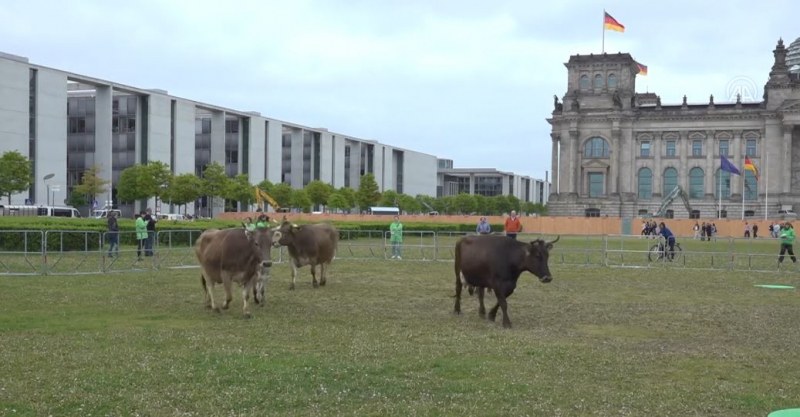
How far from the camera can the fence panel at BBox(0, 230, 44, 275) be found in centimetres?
2482

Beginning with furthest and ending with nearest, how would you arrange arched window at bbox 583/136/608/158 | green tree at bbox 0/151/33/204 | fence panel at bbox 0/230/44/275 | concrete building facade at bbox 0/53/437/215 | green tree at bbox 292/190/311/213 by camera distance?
arched window at bbox 583/136/608/158 < green tree at bbox 292/190/311/213 < concrete building facade at bbox 0/53/437/215 < green tree at bbox 0/151/33/204 < fence panel at bbox 0/230/44/275

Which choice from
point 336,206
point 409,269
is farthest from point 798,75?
point 409,269

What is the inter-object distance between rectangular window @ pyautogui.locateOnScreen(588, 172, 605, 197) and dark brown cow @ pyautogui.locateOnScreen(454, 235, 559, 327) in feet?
351

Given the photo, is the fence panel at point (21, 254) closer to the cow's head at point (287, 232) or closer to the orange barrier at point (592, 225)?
the cow's head at point (287, 232)

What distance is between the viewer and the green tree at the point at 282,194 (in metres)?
102

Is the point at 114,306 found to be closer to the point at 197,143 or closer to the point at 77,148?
the point at 77,148

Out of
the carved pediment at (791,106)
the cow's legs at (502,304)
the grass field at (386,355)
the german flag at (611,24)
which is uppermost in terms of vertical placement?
the german flag at (611,24)

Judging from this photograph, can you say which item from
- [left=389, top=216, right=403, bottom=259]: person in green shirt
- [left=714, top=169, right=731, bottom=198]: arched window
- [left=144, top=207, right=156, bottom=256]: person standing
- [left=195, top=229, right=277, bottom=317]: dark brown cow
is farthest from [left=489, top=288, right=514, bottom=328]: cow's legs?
[left=714, top=169, right=731, bottom=198]: arched window

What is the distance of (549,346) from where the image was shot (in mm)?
13125

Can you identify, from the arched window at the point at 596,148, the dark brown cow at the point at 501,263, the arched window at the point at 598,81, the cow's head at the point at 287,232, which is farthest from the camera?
the arched window at the point at 598,81

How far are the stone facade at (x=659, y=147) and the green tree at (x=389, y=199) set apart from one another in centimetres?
2550

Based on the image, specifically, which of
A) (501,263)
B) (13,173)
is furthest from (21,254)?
(13,173)

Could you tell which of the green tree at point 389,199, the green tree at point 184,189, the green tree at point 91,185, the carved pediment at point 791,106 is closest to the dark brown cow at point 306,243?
the green tree at point 184,189

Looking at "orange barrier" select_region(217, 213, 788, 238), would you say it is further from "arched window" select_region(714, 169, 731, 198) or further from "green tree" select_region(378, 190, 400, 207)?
"green tree" select_region(378, 190, 400, 207)
